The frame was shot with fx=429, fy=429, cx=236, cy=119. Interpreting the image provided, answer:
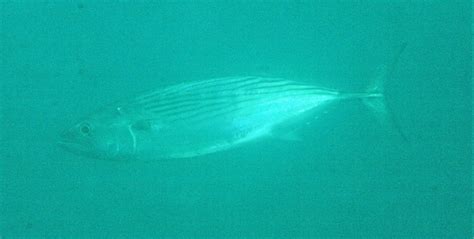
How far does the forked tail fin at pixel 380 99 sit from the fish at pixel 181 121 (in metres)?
0.74

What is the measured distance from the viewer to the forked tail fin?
9.24 ft

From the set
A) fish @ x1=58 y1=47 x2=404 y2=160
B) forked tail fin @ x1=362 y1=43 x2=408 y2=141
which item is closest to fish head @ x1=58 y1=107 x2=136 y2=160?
fish @ x1=58 y1=47 x2=404 y2=160

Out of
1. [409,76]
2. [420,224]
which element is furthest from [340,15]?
[420,224]

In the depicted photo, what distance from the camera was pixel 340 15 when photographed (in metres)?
6.73

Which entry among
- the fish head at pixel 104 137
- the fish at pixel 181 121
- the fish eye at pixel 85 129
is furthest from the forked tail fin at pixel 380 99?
the fish eye at pixel 85 129

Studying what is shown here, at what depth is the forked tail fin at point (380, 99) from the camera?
2.82 m

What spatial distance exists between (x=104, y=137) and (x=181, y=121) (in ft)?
1.39

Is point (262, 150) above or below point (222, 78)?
above

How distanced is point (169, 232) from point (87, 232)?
1.00 meters

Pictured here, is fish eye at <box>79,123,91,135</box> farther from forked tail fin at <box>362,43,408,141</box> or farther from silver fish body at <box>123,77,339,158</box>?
forked tail fin at <box>362,43,408,141</box>

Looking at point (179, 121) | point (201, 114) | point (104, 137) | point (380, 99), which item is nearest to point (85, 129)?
point (104, 137)

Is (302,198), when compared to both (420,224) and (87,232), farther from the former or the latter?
(87,232)

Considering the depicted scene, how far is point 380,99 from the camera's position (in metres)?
2.85

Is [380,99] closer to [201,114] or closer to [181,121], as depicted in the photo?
[201,114]
